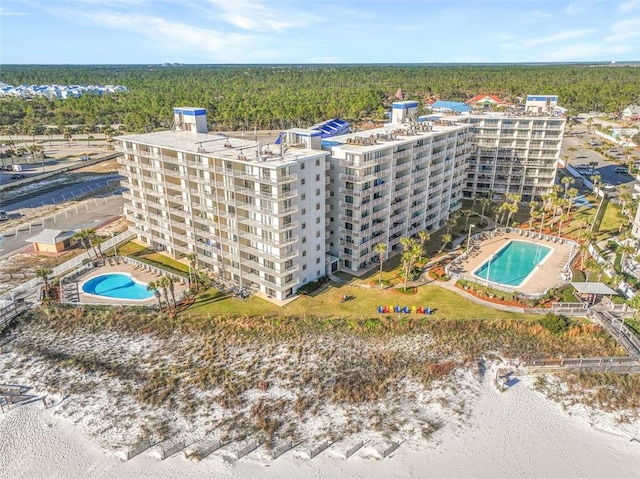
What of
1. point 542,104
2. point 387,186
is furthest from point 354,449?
point 542,104

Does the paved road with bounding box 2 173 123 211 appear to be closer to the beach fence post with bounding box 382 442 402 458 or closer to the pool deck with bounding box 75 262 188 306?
the pool deck with bounding box 75 262 188 306

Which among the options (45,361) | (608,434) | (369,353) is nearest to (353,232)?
(369,353)

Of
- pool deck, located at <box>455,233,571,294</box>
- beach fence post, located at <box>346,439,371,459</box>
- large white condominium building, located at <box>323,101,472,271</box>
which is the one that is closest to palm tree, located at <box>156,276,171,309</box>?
large white condominium building, located at <box>323,101,472,271</box>

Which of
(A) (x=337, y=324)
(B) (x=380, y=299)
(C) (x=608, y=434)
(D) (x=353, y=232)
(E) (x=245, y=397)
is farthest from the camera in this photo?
(D) (x=353, y=232)

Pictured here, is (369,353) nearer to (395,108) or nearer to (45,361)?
(45,361)

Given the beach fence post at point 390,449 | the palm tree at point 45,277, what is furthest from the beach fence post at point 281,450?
the palm tree at point 45,277

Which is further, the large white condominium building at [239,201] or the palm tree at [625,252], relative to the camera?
the palm tree at [625,252]

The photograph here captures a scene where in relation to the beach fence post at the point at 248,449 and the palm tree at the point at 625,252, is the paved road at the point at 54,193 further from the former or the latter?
the palm tree at the point at 625,252
